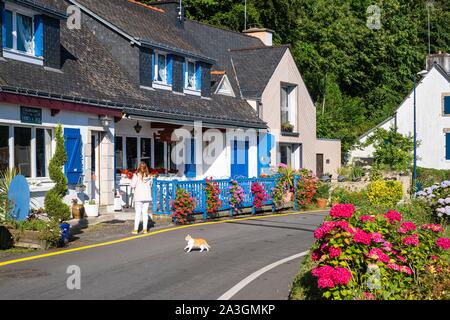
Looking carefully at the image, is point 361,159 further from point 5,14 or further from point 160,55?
point 5,14

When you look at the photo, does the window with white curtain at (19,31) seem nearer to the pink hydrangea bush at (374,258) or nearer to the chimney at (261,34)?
the pink hydrangea bush at (374,258)

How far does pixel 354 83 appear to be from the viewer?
59000mm

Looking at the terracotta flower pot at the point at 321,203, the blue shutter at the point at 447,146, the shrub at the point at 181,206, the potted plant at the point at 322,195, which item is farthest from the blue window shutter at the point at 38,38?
the blue shutter at the point at 447,146

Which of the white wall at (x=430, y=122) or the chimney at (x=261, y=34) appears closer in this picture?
the chimney at (x=261, y=34)

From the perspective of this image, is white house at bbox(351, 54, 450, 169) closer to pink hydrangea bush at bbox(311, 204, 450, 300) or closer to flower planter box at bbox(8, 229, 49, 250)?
flower planter box at bbox(8, 229, 49, 250)

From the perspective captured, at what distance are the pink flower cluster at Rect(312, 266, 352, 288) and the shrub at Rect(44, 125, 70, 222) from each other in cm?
872

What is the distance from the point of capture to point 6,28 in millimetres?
18219

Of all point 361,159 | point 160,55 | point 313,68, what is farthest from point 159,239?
point 313,68

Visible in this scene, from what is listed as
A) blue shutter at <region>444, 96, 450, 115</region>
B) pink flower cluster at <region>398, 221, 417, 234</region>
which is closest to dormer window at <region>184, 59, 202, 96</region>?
pink flower cluster at <region>398, 221, 417, 234</region>

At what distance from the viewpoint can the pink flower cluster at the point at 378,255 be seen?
8.15 metres

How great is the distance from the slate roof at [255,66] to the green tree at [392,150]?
1162 centimetres

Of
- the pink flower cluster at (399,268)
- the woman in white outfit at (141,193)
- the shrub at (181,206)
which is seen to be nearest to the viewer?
the pink flower cluster at (399,268)

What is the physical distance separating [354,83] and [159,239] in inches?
1815

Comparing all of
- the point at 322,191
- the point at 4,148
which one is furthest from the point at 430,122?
the point at 4,148
